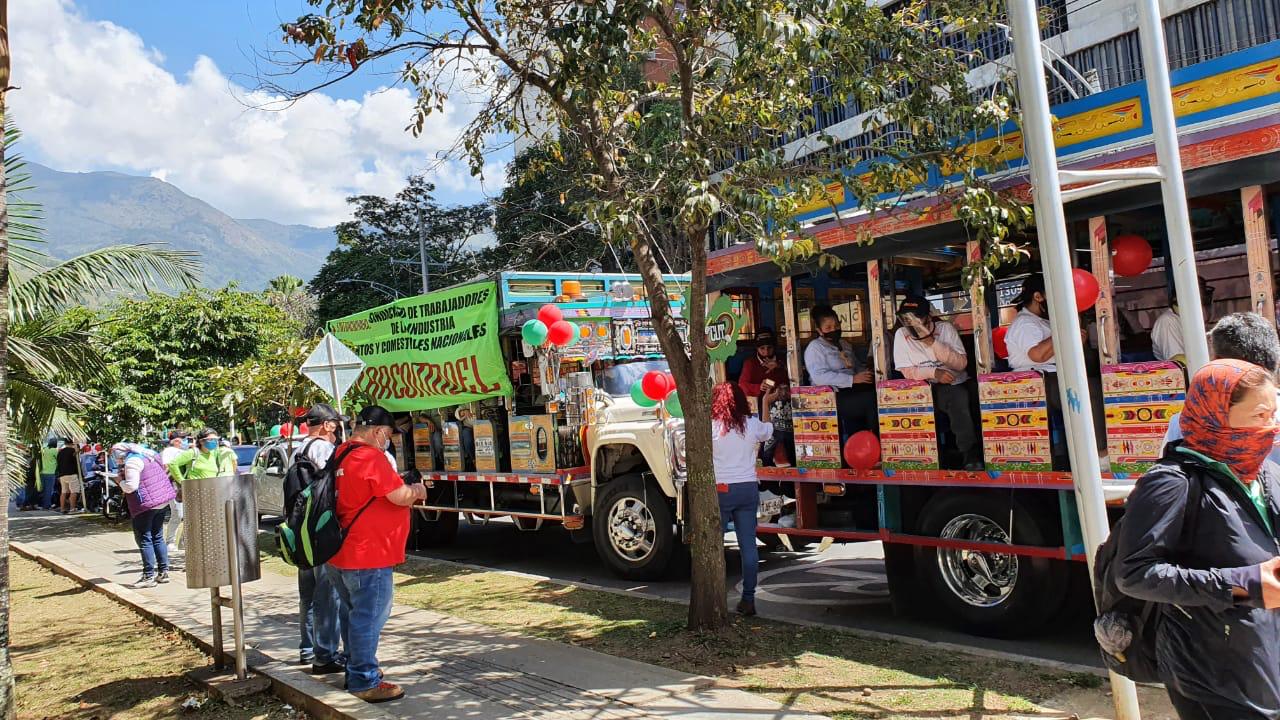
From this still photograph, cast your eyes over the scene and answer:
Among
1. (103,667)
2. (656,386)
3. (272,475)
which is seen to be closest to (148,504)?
(103,667)

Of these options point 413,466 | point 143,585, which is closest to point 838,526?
point 413,466

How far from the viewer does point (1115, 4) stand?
19.5 meters

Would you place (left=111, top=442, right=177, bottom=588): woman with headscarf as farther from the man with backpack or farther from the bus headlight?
the bus headlight

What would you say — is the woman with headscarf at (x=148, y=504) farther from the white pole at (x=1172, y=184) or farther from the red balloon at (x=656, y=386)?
the white pole at (x=1172, y=184)

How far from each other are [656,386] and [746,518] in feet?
6.37

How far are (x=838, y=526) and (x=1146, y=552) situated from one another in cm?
526

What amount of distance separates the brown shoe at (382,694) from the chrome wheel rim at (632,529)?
3.86m

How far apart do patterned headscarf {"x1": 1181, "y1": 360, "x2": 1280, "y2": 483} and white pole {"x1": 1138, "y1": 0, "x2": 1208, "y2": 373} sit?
1.97 m

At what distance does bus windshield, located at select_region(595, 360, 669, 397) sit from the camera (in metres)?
10.6

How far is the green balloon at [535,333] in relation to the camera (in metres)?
10.1

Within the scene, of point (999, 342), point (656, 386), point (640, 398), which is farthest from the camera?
point (640, 398)

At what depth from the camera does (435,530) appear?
42.3 ft

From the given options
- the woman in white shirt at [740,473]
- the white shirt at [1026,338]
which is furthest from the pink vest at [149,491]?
the white shirt at [1026,338]

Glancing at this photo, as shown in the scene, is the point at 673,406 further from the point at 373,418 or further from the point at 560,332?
the point at 373,418
